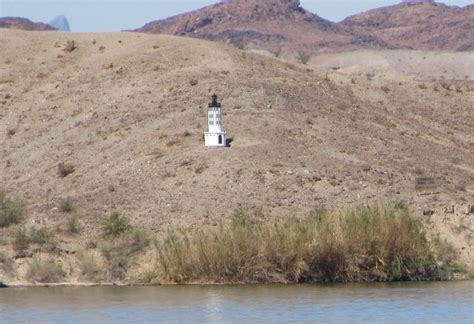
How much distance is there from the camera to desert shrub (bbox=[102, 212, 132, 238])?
1491 inches

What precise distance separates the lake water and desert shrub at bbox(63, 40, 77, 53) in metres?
24.6

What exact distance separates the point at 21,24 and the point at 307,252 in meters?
87.1

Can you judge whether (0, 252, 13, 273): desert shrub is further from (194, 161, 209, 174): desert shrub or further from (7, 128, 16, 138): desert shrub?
(7, 128, 16, 138): desert shrub

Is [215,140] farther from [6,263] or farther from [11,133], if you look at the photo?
[11,133]

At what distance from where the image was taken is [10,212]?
129 feet

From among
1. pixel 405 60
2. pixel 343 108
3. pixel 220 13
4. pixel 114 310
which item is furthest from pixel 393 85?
pixel 220 13

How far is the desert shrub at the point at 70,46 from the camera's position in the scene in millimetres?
59094

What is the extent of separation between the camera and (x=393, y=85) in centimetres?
5972

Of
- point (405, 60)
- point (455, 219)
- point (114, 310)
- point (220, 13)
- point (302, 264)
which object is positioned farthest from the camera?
point (220, 13)

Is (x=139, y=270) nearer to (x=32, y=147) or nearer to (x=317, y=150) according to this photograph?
(x=317, y=150)

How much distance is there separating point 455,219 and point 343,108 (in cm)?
1323

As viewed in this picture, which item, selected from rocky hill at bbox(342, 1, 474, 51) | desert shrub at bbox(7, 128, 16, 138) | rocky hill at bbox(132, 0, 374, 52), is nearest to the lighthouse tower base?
desert shrub at bbox(7, 128, 16, 138)

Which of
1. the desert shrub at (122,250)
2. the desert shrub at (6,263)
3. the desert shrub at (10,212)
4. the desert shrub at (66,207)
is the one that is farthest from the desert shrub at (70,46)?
the desert shrub at (6,263)

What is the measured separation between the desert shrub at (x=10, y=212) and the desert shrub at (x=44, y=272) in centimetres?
292
